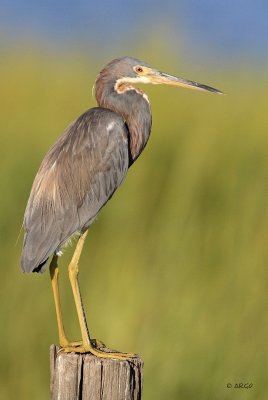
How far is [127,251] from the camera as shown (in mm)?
3535

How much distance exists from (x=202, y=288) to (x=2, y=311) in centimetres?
75

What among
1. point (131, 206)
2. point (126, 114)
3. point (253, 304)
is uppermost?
point (126, 114)

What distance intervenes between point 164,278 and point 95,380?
2.73 feet

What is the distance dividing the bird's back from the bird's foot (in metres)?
0.29

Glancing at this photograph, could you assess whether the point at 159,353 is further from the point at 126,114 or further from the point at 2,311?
the point at 126,114

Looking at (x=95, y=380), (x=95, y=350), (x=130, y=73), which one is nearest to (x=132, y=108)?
(x=130, y=73)

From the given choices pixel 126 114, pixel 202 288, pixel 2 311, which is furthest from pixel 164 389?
pixel 126 114

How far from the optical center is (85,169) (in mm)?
3465

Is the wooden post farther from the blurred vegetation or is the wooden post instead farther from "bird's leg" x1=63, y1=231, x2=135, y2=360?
the blurred vegetation

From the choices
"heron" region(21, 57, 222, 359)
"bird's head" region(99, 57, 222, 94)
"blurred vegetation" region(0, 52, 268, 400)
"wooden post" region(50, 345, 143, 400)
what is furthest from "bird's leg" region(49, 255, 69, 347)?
"bird's head" region(99, 57, 222, 94)

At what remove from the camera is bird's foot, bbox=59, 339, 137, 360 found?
3031 millimetres

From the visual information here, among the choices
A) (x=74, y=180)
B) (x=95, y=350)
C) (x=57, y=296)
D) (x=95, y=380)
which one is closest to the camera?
(x=95, y=380)

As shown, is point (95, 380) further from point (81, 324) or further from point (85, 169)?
point (85, 169)

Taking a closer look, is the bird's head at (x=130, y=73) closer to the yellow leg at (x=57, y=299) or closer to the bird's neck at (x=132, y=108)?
the bird's neck at (x=132, y=108)
